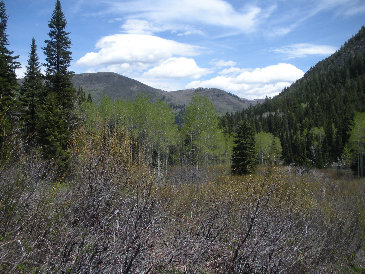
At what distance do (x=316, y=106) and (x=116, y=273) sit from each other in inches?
3830

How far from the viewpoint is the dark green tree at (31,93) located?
1847 centimetres

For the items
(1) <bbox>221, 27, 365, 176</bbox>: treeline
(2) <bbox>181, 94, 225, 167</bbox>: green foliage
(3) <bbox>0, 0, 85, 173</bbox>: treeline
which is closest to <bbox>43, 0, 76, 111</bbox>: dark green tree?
(3) <bbox>0, 0, 85, 173</bbox>: treeline

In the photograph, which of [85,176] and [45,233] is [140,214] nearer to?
[45,233]

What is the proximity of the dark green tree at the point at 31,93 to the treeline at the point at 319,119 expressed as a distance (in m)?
35.4

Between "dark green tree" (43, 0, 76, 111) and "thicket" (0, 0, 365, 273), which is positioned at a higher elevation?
"dark green tree" (43, 0, 76, 111)

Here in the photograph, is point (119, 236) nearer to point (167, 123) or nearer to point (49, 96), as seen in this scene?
point (49, 96)

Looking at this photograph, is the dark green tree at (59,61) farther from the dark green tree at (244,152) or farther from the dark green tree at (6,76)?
the dark green tree at (244,152)

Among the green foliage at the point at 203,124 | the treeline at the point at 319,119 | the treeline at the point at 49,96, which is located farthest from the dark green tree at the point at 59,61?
the treeline at the point at 319,119

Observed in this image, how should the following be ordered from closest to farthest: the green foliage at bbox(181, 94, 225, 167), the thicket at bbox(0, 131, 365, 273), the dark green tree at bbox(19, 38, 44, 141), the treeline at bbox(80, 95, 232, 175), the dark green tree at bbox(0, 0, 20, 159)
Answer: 1. the thicket at bbox(0, 131, 365, 273)
2. the dark green tree at bbox(0, 0, 20, 159)
3. the dark green tree at bbox(19, 38, 44, 141)
4. the green foliage at bbox(181, 94, 225, 167)
5. the treeline at bbox(80, 95, 232, 175)

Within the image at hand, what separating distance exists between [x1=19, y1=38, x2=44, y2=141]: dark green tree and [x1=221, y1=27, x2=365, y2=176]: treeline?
35444 millimetres

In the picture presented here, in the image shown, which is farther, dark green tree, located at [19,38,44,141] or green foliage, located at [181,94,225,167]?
green foliage, located at [181,94,225,167]

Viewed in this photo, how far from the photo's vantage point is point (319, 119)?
78.5 m

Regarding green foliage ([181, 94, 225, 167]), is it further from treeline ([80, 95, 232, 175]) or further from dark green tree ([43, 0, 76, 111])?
dark green tree ([43, 0, 76, 111])

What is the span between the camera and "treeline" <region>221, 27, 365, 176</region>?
59897mm
